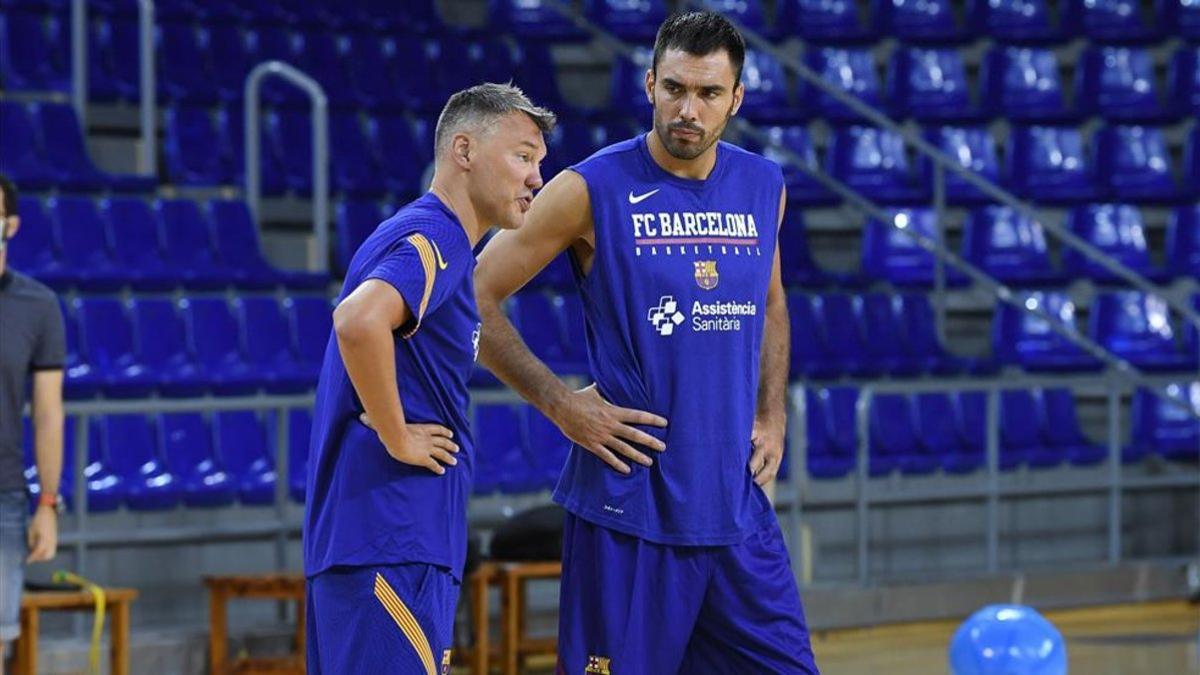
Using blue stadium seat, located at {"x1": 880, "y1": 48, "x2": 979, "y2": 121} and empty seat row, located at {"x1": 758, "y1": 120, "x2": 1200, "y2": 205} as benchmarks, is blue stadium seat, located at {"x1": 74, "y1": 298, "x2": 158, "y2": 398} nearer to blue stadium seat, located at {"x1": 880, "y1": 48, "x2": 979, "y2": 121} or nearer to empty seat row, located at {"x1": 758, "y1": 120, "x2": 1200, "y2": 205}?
empty seat row, located at {"x1": 758, "y1": 120, "x2": 1200, "y2": 205}

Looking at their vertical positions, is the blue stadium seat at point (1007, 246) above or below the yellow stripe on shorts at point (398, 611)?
above

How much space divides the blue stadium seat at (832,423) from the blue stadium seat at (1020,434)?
87cm

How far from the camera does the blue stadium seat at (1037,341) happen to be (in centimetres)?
1084

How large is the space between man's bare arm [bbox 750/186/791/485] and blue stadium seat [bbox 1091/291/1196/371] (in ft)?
23.9

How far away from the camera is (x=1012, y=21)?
42.1 feet

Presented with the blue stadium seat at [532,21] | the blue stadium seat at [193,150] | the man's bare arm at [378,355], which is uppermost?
the blue stadium seat at [532,21]

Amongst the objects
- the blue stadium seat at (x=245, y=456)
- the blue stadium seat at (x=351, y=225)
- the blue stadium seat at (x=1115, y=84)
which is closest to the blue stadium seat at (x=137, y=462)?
the blue stadium seat at (x=245, y=456)

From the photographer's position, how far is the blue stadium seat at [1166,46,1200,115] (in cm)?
1238

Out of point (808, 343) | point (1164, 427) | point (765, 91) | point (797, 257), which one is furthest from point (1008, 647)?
point (765, 91)

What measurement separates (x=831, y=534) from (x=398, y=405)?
648 centimetres

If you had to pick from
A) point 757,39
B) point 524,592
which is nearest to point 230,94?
point 757,39

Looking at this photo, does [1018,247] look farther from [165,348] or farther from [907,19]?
[165,348]

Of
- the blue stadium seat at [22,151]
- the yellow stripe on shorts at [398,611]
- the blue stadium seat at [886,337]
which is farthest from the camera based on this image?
the blue stadium seat at [886,337]

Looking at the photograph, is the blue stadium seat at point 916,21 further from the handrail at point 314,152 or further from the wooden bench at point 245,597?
the wooden bench at point 245,597
